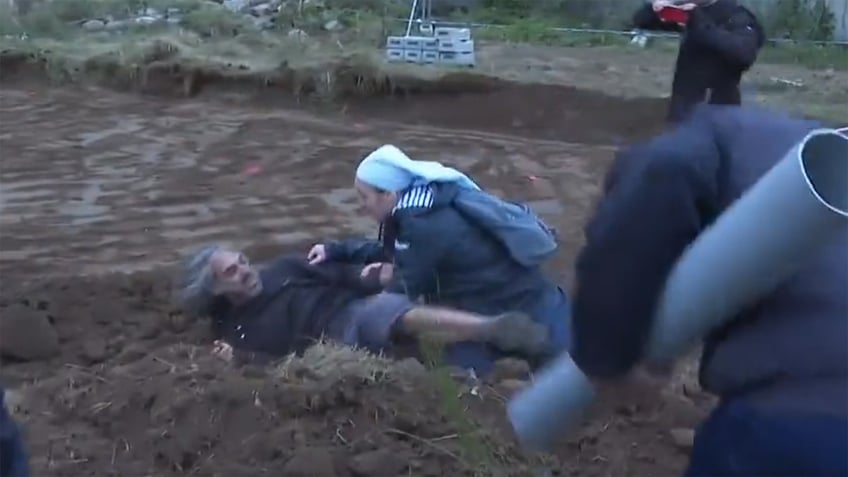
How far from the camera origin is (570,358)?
96.0 inches

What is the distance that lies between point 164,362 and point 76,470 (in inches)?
35.3

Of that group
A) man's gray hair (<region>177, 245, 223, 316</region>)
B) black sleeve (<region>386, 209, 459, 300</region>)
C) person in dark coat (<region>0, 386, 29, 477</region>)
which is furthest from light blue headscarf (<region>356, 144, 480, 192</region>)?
person in dark coat (<region>0, 386, 29, 477</region>)

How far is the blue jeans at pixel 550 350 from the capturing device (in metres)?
5.08

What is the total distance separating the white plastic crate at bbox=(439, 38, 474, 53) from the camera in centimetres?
1293

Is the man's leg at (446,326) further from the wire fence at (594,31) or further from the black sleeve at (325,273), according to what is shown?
the wire fence at (594,31)

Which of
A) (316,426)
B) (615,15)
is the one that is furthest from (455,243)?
(615,15)

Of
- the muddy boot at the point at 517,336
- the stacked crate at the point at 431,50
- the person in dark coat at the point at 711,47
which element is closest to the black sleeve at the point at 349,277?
the muddy boot at the point at 517,336

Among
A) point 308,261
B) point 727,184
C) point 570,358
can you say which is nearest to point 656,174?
point 727,184

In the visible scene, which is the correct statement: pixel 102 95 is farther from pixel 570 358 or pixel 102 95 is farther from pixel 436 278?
pixel 570 358

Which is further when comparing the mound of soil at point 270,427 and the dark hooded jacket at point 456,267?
the dark hooded jacket at point 456,267

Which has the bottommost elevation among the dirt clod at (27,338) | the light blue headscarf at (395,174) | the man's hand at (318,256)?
the dirt clod at (27,338)

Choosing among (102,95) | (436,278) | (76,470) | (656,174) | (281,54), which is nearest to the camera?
(656,174)

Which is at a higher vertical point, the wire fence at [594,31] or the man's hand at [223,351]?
the man's hand at [223,351]

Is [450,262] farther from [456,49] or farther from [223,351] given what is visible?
[456,49]
